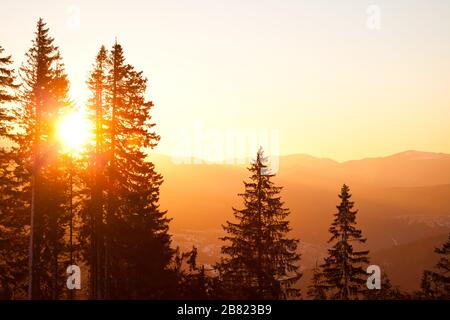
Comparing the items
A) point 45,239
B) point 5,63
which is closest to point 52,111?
point 5,63

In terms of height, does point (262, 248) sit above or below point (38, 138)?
below

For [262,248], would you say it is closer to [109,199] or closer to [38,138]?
[109,199]

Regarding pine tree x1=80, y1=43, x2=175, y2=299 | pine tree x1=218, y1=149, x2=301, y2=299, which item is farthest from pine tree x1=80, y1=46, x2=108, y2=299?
pine tree x1=218, y1=149, x2=301, y2=299

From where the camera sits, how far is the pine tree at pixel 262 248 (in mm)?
28375

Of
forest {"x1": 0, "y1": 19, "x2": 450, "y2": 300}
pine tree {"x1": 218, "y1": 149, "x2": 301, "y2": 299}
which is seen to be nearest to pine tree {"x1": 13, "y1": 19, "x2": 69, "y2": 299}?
forest {"x1": 0, "y1": 19, "x2": 450, "y2": 300}

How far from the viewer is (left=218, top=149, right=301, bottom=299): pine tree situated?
28.4 metres

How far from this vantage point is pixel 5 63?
2569 cm

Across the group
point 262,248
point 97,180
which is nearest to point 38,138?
point 97,180

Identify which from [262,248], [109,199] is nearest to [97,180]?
[109,199]

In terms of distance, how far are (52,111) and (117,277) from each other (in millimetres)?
10694

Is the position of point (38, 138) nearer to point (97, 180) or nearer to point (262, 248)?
point (97, 180)

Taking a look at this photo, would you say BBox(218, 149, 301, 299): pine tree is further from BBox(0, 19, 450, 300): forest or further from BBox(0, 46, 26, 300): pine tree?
BBox(0, 46, 26, 300): pine tree

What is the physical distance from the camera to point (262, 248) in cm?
2908
